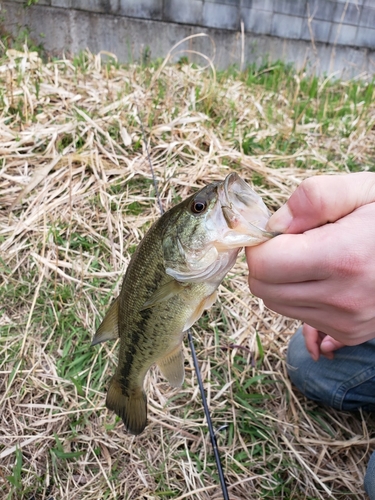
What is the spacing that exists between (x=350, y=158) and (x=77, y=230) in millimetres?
2261

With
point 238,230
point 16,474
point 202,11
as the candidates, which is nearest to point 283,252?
point 238,230

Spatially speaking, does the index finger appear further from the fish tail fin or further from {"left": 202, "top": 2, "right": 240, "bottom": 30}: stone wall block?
{"left": 202, "top": 2, "right": 240, "bottom": 30}: stone wall block

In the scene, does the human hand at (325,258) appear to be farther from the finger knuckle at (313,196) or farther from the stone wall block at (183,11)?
the stone wall block at (183,11)

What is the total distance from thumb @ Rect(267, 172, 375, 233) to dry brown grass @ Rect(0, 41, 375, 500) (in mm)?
1250

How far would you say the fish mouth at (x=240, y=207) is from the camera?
117 cm

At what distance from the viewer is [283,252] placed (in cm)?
106

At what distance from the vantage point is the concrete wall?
4438mm

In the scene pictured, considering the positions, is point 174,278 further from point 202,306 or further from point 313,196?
point 313,196

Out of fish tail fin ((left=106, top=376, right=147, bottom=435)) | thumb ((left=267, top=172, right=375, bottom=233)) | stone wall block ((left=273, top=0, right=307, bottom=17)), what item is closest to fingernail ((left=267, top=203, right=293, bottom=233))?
thumb ((left=267, top=172, right=375, bottom=233))

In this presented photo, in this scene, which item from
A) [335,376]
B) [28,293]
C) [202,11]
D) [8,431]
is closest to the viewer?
[8,431]

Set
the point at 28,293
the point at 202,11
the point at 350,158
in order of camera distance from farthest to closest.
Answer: the point at 202,11
the point at 350,158
the point at 28,293

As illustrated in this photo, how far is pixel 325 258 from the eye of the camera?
3.42ft

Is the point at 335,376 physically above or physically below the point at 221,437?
above

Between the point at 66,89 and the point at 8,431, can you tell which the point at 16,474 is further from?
the point at 66,89
